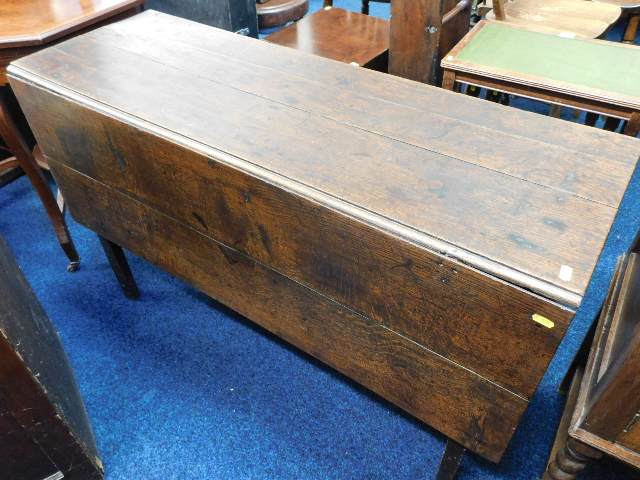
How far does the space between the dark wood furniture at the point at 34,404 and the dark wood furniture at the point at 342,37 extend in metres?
1.29

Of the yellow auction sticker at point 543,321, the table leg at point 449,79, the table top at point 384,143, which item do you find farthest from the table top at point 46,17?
the yellow auction sticker at point 543,321

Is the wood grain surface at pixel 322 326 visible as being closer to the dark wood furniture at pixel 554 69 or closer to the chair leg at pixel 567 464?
the chair leg at pixel 567 464

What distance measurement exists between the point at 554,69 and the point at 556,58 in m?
0.09

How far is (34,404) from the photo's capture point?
975 mm

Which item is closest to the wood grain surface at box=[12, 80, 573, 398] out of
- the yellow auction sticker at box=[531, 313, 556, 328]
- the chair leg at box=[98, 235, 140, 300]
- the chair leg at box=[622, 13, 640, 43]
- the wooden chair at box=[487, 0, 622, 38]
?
the yellow auction sticker at box=[531, 313, 556, 328]

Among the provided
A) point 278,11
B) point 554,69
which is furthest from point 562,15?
point 278,11

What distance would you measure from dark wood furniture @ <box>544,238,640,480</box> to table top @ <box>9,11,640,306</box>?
15 centimetres

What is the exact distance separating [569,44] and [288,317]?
1.39 m

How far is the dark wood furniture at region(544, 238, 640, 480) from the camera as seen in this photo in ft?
2.16

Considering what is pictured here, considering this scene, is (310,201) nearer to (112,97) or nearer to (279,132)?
(279,132)

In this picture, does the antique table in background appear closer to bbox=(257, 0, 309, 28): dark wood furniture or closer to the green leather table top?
bbox=(257, 0, 309, 28): dark wood furniture

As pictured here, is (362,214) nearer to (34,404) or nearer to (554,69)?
(34,404)

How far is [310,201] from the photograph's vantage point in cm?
77

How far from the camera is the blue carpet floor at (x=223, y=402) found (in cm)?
118
